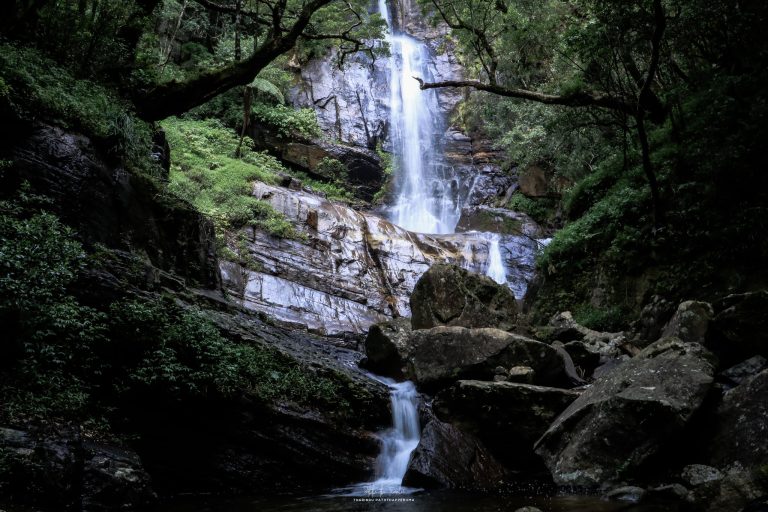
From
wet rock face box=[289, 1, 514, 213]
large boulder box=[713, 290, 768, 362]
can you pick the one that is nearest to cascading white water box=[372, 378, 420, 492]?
large boulder box=[713, 290, 768, 362]

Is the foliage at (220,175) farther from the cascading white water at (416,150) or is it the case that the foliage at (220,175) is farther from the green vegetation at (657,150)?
the green vegetation at (657,150)

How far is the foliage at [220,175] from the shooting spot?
55.9ft

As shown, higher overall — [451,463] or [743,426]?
[743,426]

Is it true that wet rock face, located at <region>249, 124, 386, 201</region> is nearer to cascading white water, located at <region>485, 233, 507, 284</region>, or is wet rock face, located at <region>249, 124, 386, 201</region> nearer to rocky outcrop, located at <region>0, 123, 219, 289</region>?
cascading white water, located at <region>485, 233, 507, 284</region>

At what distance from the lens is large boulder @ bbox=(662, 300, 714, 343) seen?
7.91m

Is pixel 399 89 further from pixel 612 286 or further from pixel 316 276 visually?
pixel 612 286

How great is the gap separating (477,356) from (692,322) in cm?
334

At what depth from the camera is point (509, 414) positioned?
7.53m

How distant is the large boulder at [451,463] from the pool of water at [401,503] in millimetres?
317

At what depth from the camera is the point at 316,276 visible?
1633cm

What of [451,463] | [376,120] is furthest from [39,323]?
[376,120]

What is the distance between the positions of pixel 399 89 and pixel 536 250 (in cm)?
1548

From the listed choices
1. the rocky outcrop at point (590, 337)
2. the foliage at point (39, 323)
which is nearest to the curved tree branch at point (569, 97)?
the rocky outcrop at point (590, 337)

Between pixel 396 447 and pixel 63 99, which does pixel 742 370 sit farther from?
pixel 63 99
